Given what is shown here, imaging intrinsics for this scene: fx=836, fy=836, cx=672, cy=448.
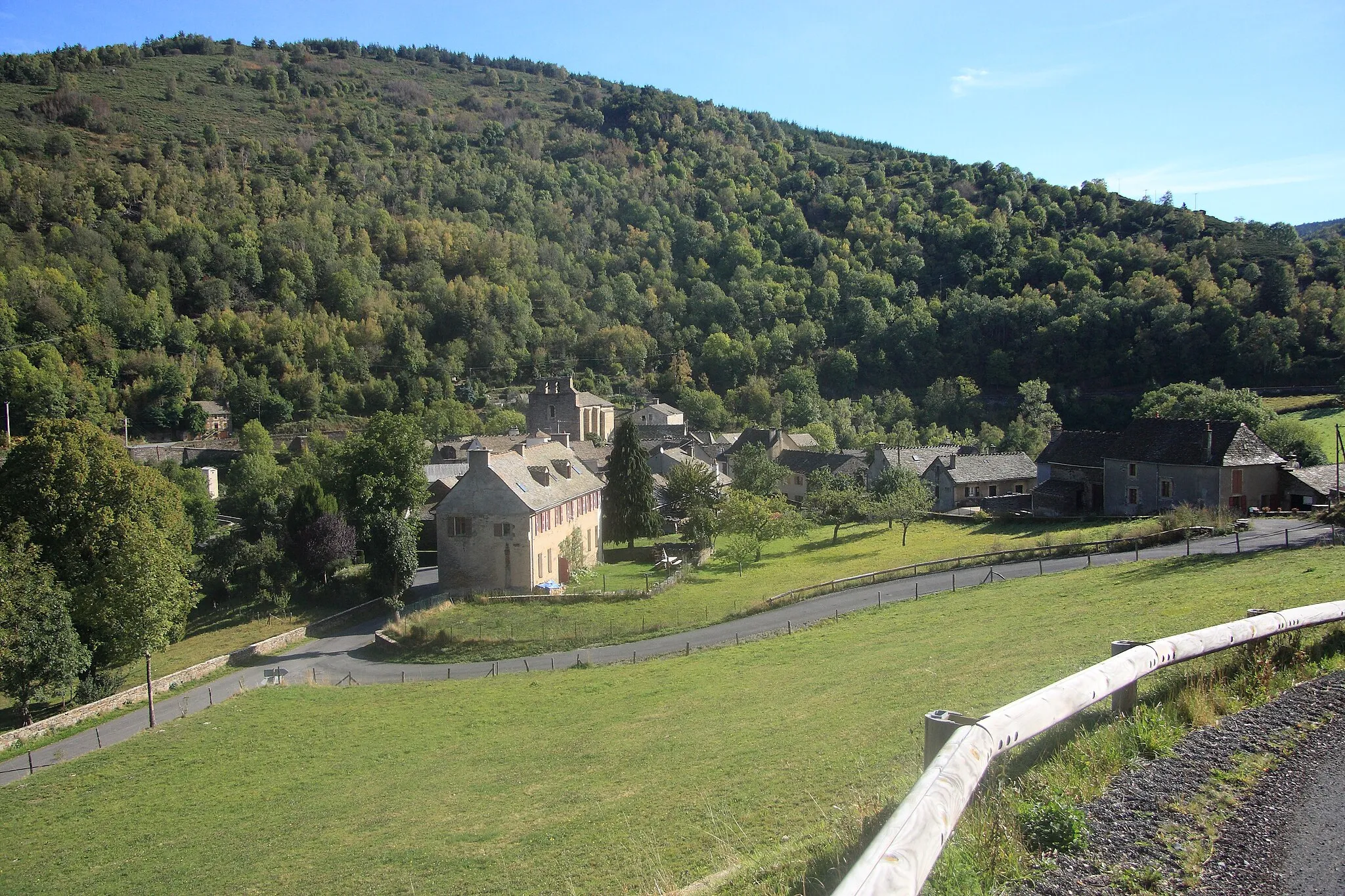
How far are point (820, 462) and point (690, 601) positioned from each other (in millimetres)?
35671

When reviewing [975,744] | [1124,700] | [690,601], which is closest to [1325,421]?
[690,601]

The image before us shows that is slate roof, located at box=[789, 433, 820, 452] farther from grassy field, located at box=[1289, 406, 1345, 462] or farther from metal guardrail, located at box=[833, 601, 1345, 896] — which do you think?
metal guardrail, located at box=[833, 601, 1345, 896]

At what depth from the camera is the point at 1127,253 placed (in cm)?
13000

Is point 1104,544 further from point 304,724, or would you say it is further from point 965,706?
point 304,724

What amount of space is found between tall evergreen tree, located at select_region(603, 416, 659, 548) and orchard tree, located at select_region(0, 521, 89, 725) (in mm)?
29264

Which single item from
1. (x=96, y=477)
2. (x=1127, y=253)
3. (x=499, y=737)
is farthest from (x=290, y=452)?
(x=1127, y=253)

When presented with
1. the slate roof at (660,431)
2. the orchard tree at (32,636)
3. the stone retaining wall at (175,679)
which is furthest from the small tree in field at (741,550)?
the slate roof at (660,431)

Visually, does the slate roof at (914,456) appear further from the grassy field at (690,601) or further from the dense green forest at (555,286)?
the dense green forest at (555,286)

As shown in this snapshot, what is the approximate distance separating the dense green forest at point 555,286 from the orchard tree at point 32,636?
54049 mm

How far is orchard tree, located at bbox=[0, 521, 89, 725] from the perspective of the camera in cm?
2733

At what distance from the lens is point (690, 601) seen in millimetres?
37750

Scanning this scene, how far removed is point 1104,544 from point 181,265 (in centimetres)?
11946

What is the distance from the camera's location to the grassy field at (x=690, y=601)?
3275 centimetres

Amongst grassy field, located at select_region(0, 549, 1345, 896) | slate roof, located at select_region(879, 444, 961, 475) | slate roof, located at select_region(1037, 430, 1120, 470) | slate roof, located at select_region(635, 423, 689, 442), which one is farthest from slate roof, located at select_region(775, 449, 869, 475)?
grassy field, located at select_region(0, 549, 1345, 896)
